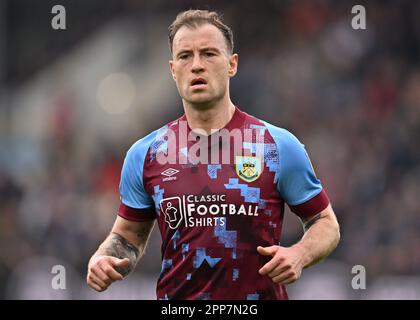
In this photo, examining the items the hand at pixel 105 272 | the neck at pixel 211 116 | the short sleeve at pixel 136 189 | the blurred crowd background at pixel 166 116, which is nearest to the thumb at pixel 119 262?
the hand at pixel 105 272

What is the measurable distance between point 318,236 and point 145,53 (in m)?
10.4

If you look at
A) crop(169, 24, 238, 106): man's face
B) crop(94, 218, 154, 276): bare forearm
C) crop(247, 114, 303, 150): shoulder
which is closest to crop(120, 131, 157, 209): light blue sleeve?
crop(94, 218, 154, 276): bare forearm

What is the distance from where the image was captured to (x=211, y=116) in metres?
5.57

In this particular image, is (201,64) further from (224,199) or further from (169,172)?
(224,199)

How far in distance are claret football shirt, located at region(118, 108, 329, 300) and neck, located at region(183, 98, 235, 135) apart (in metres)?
0.04

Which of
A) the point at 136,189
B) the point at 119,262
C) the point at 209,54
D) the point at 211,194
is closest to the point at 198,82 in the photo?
the point at 209,54

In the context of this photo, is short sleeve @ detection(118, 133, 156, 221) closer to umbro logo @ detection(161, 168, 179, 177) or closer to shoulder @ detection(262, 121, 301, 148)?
umbro logo @ detection(161, 168, 179, 177)

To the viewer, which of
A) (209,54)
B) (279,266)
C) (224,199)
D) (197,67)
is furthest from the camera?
(209,54)

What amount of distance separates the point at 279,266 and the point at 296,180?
732mm

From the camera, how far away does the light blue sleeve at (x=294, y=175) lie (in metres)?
5.37

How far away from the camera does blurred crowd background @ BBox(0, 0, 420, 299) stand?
1138cm

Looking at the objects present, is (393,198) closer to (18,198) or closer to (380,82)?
(380,82)
